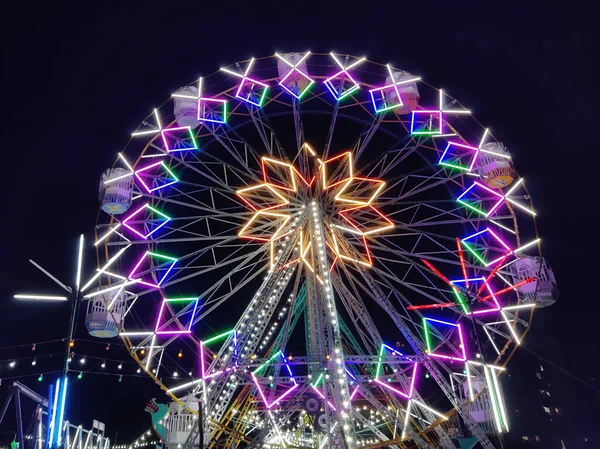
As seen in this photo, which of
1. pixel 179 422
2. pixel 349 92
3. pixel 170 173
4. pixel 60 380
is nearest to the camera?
pixel 60 380

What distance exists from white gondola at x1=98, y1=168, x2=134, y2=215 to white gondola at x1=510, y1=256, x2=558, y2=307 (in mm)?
12979

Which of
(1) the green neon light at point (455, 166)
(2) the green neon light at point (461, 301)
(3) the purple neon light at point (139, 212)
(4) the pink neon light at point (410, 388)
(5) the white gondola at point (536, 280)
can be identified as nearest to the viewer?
(4) the pink neon light at point (410, 388)

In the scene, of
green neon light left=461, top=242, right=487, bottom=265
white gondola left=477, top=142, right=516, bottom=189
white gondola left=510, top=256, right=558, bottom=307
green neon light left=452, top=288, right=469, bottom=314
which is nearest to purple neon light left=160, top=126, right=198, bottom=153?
white gondola left=477, top=142, right=516, bottom=189

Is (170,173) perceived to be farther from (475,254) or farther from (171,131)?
(475,254)

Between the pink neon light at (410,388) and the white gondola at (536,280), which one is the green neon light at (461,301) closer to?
the white gondola at (536,280)

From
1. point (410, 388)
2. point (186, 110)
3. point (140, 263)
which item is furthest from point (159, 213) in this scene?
point (410, 388)

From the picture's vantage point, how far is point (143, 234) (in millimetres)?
16297

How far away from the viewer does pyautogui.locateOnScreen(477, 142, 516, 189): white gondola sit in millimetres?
15523

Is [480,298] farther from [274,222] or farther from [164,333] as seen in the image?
[164,333]

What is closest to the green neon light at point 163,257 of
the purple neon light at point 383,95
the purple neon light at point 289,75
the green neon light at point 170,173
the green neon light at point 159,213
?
the green neon light at point 159,213

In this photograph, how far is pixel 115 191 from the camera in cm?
1507

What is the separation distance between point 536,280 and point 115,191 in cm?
1371

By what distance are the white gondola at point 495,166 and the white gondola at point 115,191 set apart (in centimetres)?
1175

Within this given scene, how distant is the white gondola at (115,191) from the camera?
49.2 feet
